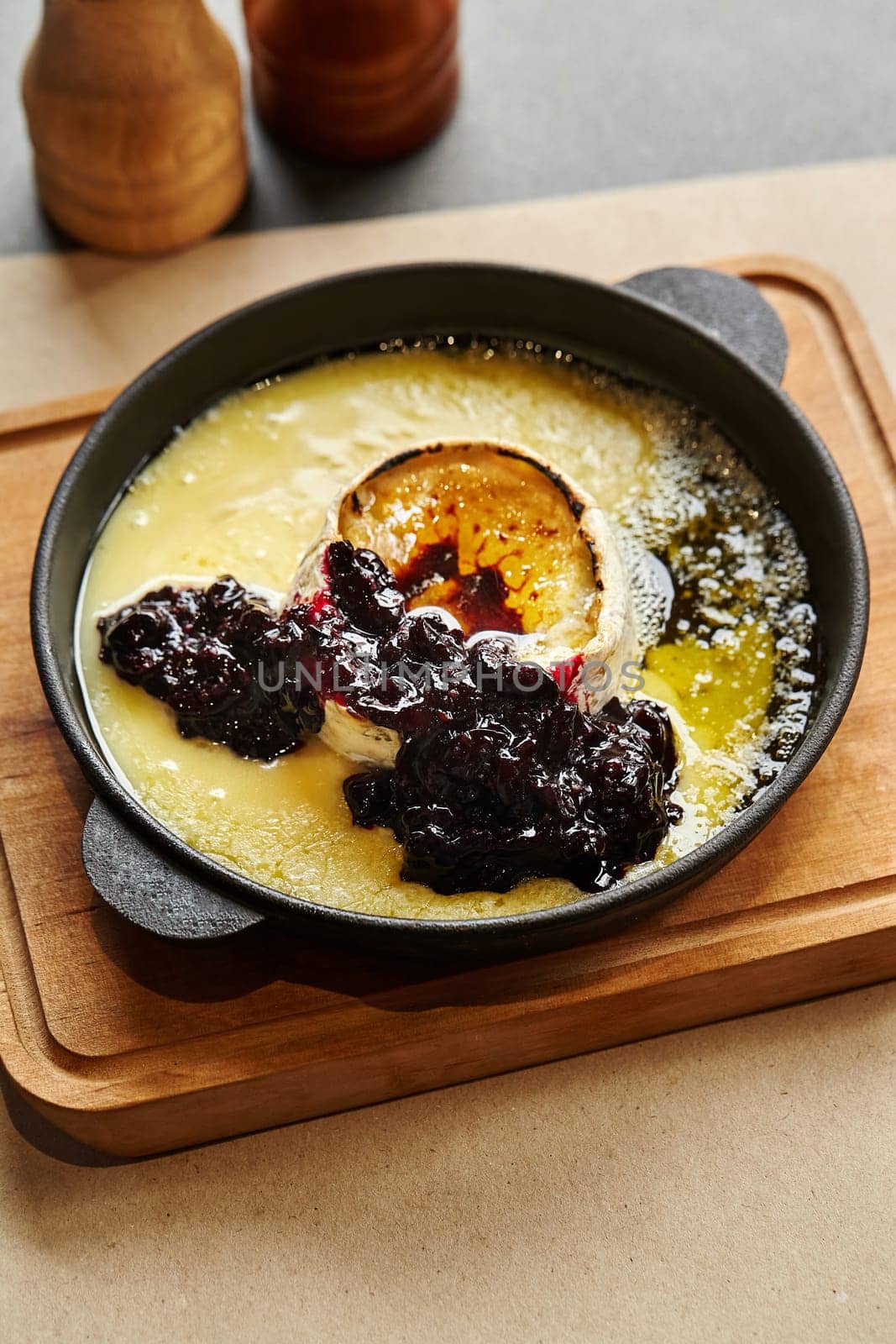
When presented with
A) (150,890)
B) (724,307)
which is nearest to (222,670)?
(150,890)

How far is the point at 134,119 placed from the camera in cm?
355

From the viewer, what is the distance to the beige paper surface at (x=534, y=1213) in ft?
8.36

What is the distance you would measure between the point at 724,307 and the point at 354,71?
4.39 ft

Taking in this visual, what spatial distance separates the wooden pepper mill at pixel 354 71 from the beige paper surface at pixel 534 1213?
8.64 ft

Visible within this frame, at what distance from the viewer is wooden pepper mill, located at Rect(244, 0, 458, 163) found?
375 centimetres

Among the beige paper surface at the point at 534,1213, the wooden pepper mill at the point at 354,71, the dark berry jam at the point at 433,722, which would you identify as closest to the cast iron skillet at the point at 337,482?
the dark berry jam at the point at 433,722

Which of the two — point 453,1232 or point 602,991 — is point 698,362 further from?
point 453,1232

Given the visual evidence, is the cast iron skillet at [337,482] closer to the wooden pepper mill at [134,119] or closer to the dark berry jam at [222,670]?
the dark berry jam at [222,670]

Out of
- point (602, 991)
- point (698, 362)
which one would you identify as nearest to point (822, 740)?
point (602, 991)

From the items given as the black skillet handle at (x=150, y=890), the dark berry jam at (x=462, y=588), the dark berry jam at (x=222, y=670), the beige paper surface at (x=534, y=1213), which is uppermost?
the dark berry jam at (x=462, y=588)

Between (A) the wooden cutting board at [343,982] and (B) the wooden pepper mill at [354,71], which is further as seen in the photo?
(B) the wooden pepper mill at [354,71]

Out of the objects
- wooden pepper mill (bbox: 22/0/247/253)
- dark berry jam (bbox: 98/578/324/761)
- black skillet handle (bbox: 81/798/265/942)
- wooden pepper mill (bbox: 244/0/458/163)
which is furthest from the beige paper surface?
wooden pepper mill (bbox: 244/0/458/163)

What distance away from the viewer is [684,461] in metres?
3.14

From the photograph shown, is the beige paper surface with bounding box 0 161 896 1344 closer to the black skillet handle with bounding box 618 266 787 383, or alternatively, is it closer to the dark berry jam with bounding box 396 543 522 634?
the dark berry jam with bounding box 396 543 522 634
